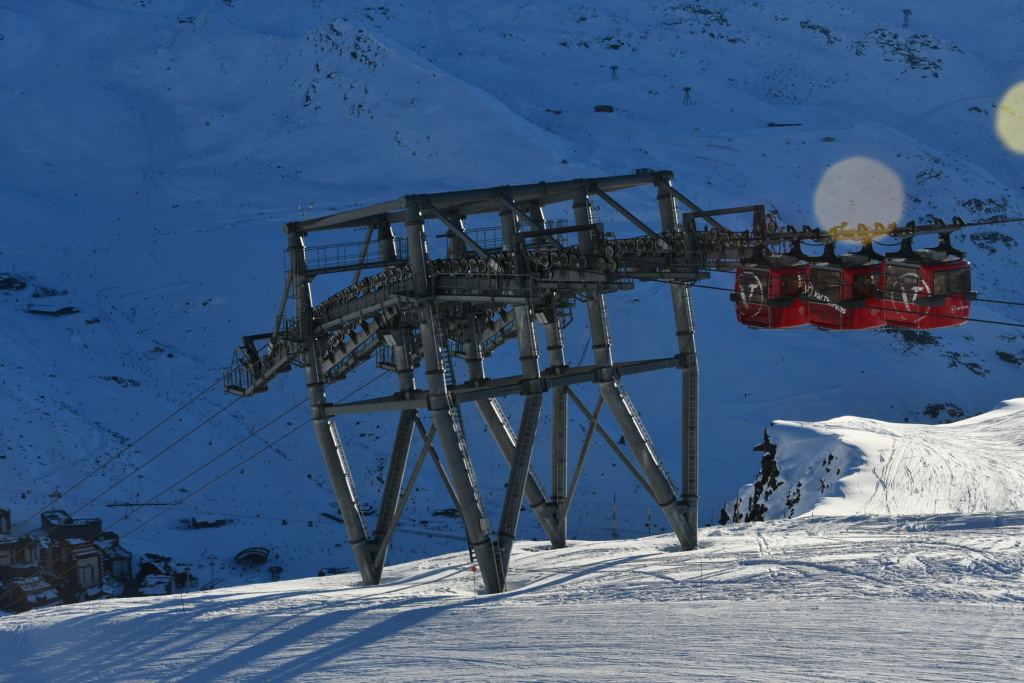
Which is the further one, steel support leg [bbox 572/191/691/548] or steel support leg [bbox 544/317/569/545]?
steel support leg [bbox 544/317/569/545]

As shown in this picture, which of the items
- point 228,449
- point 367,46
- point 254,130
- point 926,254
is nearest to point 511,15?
point 367,46

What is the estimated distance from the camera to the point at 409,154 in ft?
267

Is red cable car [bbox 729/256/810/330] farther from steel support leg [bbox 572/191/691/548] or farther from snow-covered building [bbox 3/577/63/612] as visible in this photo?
snow-covered building [bbox 3/577/63/612]

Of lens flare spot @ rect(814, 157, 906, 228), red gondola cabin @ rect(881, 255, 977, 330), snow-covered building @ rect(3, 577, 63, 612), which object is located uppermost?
lens flare spot @ rect(814, 157, 906, 228)

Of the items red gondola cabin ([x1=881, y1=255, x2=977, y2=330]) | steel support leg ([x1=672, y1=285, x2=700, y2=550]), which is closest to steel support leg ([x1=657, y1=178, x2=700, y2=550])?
steel support leg ([x1=672, y1=285, x2=700, y2=550])

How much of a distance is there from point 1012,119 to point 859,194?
106 feet

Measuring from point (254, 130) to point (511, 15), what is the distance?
134 feet

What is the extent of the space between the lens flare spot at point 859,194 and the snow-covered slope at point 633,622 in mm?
51983

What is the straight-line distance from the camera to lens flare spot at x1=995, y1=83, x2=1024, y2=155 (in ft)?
327

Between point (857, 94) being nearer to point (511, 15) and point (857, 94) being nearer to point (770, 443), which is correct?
point (511, 15)

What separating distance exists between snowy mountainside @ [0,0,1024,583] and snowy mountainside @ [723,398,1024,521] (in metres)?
7.72

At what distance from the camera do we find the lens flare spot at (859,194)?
2985 inches

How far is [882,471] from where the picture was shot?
34.8m

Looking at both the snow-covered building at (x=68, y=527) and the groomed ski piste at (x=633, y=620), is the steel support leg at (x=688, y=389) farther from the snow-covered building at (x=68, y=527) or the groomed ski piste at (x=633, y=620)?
the snow-covered building at (x=68, y=527)
